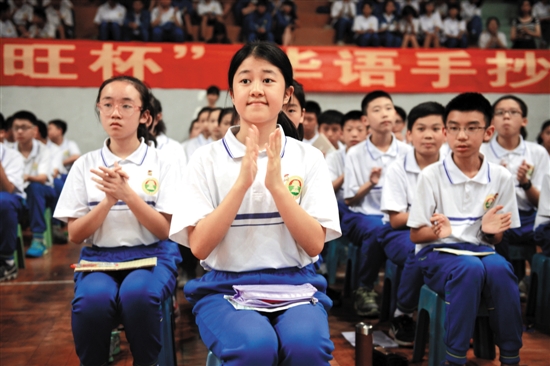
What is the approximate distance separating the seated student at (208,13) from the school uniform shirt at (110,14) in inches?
46.5

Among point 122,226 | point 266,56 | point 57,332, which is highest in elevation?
point 266,56

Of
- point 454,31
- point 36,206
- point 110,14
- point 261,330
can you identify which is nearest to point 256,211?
point 261,330

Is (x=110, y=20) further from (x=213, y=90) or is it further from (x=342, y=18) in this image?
(x=342, y=18)

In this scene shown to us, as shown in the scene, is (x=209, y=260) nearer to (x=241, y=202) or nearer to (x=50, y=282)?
(x=241, y=202)

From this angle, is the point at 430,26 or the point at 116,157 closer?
the point at 116,157

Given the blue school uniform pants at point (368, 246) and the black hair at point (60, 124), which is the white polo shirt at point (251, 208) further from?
the black hair at point (60, 124)

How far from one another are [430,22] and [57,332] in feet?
25.6

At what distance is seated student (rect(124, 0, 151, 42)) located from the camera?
8.08 m

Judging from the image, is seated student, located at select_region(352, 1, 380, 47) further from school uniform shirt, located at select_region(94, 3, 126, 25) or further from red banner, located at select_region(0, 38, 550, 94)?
school uniform shirt, located at select_region(94, 3, 126, 25)

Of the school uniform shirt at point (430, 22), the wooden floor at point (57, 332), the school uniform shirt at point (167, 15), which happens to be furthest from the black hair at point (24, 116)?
the school uniform shirt at point (430, 22)

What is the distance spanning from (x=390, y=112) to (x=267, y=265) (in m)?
2.34

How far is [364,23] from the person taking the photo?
343 inches

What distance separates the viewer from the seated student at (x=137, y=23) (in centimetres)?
808

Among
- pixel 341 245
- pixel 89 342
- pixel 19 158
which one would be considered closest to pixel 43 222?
pixel 19 158
